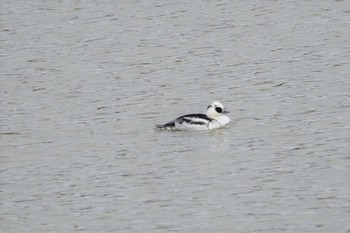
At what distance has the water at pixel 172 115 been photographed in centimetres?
1552

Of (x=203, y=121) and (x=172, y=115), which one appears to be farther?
(x=172, y=115)

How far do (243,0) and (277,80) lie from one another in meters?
7.58

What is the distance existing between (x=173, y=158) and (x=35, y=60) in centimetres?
852

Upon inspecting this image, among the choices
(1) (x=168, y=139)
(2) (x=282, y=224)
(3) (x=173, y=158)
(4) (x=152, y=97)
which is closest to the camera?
(2) (x=282, y=224)

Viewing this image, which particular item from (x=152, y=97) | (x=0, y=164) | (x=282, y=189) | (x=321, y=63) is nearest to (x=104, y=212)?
(x=282, y=189)

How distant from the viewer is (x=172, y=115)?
836 inches

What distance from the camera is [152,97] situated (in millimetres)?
22375

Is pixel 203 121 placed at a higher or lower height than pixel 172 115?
higher

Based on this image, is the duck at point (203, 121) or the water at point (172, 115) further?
the duck at point (203, 121)

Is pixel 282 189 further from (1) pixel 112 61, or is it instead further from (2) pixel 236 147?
(1) pixel 112 61

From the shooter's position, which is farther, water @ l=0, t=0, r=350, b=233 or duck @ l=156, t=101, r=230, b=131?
duck @ l=156, t=101, r=230, b=131

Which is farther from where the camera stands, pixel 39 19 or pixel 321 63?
pixel 39 19

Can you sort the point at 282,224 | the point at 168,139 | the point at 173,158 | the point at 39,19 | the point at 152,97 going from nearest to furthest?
the point at 282,224, the point at 173,158, the point at 168,139, the point at 152,97, the point at 39,19

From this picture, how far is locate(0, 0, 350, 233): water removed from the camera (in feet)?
50.9
